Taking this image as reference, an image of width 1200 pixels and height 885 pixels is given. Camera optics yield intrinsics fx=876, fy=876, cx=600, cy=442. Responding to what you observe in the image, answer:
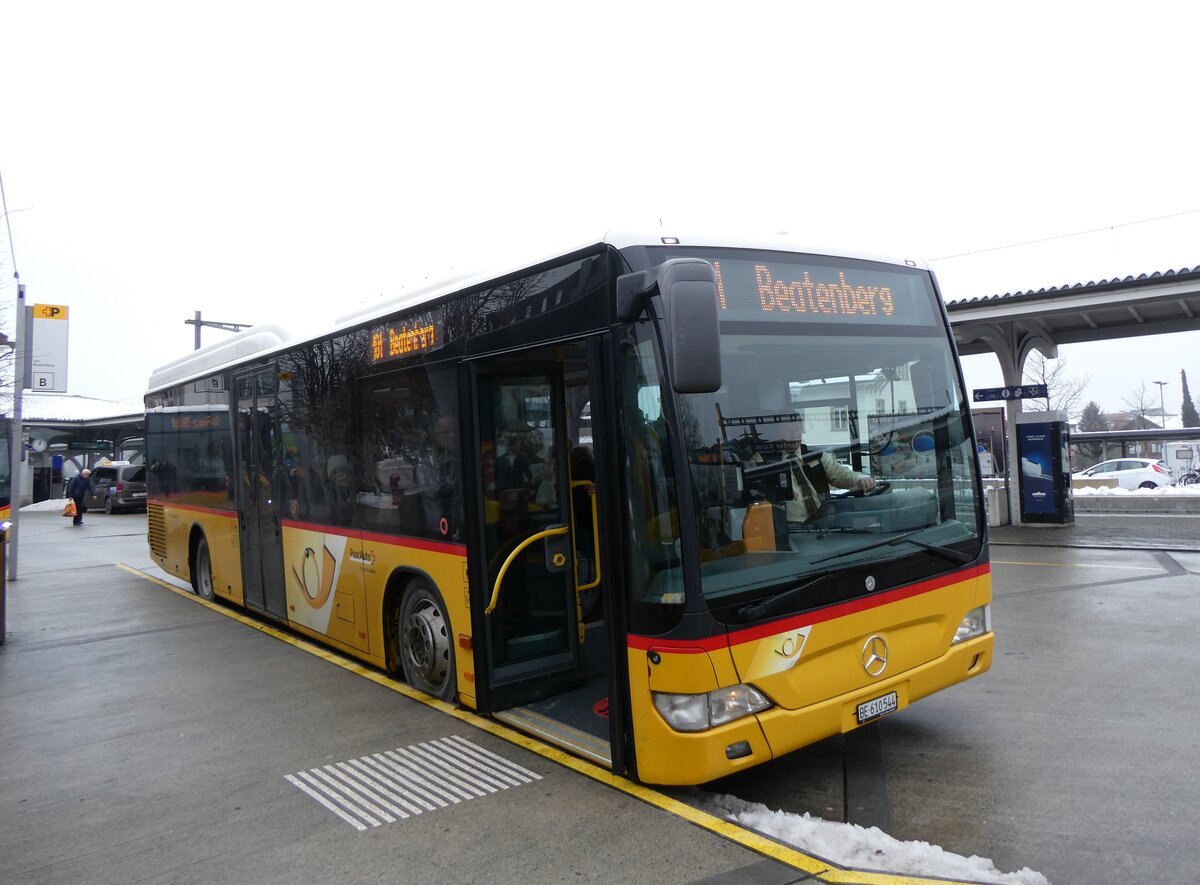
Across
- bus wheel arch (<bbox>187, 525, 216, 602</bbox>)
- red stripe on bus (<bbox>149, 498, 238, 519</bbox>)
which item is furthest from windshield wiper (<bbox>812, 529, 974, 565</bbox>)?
bus wheel arch (<bbox>187, 525, 216, 602</bbox>)

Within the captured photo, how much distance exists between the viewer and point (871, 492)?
15.0 feet

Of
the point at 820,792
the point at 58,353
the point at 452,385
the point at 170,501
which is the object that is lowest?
the point at 820,792

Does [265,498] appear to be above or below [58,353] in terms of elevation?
below

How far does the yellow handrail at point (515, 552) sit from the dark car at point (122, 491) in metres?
30.2

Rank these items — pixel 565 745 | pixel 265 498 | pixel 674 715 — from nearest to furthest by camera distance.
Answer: pixel 674 715 < pixel 565 745 < pixel 265 498

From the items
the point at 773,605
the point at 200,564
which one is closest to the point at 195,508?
the point at 200,564

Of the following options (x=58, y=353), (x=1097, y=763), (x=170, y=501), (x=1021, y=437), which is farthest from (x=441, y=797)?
(x=1021, y=437)

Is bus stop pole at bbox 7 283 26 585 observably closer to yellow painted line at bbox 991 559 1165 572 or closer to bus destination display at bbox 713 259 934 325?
bus destination display at bbox 713 259 934 325

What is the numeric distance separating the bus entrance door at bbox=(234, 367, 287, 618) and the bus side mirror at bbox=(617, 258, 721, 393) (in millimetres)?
5549

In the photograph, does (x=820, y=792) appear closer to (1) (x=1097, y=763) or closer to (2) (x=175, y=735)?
(1) (x=1097, y=763)

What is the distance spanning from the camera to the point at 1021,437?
16594mm

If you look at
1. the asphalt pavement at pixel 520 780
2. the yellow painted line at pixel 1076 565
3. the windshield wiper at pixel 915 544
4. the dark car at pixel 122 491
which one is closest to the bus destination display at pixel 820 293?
the windshield wiper at pixel 915 544

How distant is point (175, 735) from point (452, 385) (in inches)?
119

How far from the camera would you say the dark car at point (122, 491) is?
32250 mm
